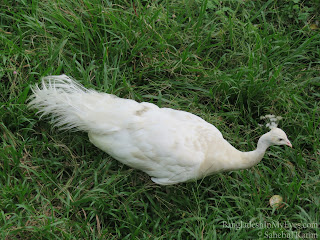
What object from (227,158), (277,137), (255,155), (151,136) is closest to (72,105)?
(151,136)

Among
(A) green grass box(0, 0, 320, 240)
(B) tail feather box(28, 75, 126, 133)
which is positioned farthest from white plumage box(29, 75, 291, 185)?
(A) green grass box(0, 0, 320, 240)

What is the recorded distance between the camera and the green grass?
11.4 feet

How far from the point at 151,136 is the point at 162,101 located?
0.82 m

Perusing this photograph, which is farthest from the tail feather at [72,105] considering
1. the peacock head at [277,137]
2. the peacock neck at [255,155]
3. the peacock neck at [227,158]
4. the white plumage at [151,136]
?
the peacock head at [277,137]

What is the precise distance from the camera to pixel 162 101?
13.5ft

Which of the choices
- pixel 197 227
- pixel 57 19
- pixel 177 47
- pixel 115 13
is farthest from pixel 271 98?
pixel 57 19

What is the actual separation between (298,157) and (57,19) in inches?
103

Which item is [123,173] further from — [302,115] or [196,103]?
[302,115]

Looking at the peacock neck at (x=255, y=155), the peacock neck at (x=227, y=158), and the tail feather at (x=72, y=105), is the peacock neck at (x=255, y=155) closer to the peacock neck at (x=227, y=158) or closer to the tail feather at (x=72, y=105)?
the peacock neck at (x=227, y=158)

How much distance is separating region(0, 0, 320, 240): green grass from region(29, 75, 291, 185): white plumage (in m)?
0.23

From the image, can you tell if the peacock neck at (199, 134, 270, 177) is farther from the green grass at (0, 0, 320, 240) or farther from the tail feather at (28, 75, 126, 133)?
the tail feather at (28, 75, 126, 133)

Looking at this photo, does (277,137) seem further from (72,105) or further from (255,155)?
(72,105)

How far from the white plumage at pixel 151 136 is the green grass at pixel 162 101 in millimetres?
234

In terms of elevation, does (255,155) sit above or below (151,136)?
below
